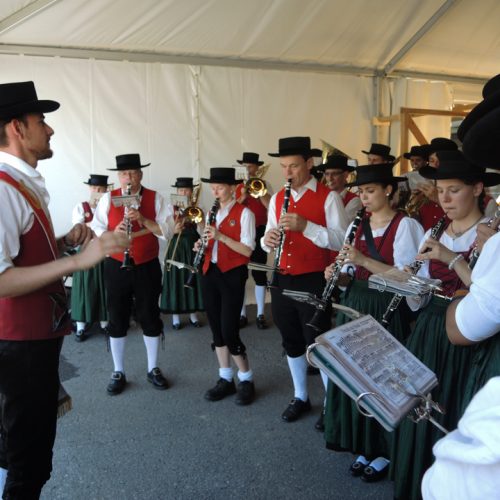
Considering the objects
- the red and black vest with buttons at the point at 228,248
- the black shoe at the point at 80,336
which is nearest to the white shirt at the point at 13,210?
the red and black vest with buttons at the point at 228,248

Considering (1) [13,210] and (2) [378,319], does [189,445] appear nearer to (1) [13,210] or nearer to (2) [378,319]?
(2) [378,319]

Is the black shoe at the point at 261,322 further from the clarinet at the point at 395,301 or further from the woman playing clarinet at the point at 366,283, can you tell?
the clarinet at the point at 395,301

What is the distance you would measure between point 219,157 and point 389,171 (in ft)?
12.7

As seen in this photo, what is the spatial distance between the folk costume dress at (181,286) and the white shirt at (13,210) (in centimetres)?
351

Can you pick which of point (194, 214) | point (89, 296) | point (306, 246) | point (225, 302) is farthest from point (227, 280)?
point (89, 296)

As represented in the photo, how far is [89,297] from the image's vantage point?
536cm

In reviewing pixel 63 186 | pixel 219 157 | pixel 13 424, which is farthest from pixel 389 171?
pixel 63 186

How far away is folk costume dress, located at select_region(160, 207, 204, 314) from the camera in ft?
18.4

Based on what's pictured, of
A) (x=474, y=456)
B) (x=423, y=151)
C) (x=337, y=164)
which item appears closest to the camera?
(x=474, y=456)

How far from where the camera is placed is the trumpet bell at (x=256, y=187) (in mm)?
5652

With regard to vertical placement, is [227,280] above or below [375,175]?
below

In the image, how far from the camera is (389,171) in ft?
9.72

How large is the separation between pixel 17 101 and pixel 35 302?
0.81m

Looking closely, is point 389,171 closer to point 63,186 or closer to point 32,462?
point 32,462
